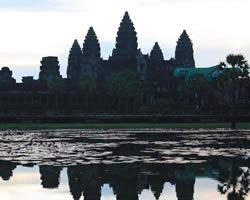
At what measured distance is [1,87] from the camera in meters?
133

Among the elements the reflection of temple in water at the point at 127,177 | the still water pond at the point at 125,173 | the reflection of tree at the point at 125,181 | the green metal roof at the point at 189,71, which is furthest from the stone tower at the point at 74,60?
the reflection of tree at the point at 125,181

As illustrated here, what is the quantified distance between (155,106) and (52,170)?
9555 centimetres

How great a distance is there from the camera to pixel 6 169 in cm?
2508

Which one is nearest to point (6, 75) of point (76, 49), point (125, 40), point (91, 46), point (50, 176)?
point (91, 46)

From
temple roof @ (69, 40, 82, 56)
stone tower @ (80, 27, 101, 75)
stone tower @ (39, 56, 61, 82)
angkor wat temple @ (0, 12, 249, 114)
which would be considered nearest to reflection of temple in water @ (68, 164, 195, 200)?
angkor wat temple @ (0, 12, 249, 114)

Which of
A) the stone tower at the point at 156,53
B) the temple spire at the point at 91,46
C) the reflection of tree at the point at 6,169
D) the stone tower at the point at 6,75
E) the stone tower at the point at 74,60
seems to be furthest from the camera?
the stone tower at the point at 156,53

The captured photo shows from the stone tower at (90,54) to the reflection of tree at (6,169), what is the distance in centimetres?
12599

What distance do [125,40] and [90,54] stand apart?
32.4 ft

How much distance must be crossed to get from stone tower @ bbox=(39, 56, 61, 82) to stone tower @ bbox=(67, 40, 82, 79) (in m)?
13.2

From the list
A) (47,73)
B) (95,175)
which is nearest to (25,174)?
(95,175)

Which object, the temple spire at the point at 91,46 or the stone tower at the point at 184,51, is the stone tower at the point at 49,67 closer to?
the temple spire at the point at 91,46

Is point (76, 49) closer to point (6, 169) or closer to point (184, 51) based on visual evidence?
point (184, 51)

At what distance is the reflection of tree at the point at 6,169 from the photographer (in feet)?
76.2

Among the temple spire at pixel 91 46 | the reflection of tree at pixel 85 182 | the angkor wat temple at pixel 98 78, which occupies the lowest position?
the reflection of tree at pixel 85 182
